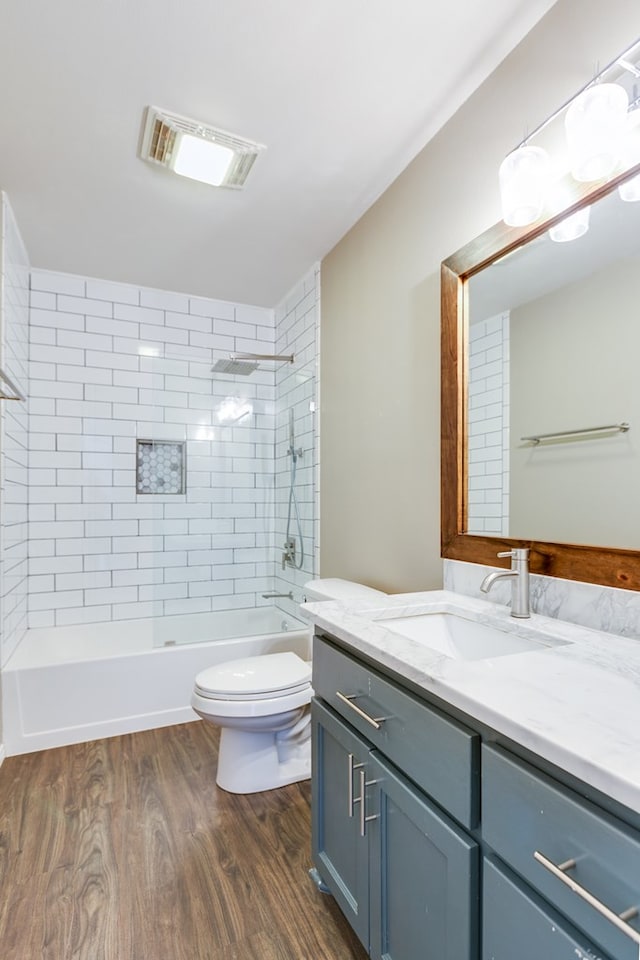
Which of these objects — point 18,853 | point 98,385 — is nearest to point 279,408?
point 98,385

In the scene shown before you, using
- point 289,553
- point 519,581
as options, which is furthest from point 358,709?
point 289,553

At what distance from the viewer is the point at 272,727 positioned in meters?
1.95

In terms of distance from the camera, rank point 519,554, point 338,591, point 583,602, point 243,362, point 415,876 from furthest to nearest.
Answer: point 243,362 → point 338,591 → point 519,554 → point 583,602 → point 415,876

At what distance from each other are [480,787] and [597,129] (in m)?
1.42

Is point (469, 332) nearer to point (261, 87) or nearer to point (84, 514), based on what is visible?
point (261, 87)

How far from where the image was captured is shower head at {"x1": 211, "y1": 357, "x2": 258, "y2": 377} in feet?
11.1

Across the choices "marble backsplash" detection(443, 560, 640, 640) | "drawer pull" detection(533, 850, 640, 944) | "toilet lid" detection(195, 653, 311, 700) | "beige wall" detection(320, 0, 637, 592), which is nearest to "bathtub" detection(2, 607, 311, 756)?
"toilet lid" detection(195, 653, 311, 700)

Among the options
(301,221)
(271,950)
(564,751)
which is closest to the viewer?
(564,751)

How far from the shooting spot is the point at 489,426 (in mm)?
1598

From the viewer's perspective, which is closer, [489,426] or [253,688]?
[489,426]

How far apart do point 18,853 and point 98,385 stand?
2494mm

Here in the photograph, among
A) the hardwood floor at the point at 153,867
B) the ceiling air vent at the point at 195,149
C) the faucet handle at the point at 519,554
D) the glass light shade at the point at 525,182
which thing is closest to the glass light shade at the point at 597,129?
the glass light shade at the point at 525,182

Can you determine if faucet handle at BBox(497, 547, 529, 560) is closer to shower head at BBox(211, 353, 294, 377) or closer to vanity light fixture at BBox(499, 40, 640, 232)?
vanity light fixture at BBox(499, 40, 640, 232)

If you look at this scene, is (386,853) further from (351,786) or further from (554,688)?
(554,688)
